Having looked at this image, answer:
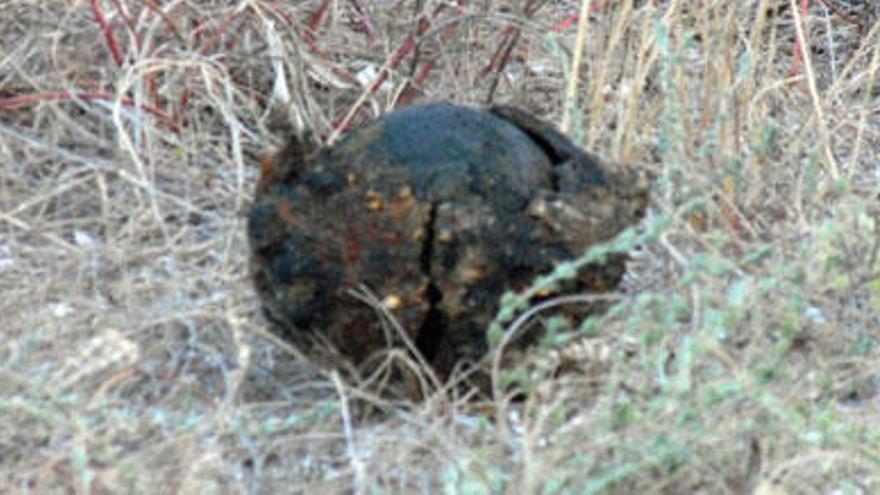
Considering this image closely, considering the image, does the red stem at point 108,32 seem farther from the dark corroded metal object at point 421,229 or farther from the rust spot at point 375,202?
the rust spot at point 375,202

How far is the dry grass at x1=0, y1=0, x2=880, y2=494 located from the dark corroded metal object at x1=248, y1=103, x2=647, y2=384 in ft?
0.34

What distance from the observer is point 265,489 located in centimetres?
269

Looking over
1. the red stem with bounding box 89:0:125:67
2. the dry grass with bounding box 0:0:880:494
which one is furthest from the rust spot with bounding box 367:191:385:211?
the red stem with bounding box 89:0:125:67

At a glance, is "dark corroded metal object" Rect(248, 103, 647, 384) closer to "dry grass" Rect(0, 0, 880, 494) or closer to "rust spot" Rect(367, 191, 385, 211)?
"rust spot" Rect(367, 191, 385, 211)

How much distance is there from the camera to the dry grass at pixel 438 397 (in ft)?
8.46

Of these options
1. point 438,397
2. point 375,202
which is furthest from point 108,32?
point 438,397

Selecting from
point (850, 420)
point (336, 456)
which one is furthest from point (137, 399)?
point (850, 420)

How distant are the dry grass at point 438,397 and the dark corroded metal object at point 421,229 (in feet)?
0.34

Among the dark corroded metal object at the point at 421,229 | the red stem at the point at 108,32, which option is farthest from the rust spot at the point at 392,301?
the red stem at the point at 108,32

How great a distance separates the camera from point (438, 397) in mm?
2814

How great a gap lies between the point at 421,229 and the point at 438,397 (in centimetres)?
25

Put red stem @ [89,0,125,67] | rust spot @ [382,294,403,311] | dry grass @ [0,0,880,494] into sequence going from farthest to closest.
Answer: red stem @ [89,0,125,67], rust spot @ [382,294,403,311], dry grass @ [0,0,880,494]

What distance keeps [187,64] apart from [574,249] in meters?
1.12

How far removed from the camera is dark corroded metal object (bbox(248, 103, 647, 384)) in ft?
9.14
